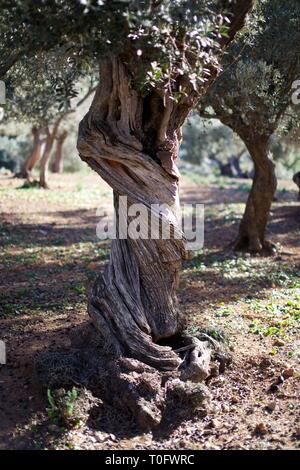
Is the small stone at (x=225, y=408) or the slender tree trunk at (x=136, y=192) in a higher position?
the slender tree trunk at (x=136, y=192)

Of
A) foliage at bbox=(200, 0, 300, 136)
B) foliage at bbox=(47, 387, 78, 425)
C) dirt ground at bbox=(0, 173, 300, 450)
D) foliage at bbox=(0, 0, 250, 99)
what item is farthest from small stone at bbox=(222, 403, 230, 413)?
foliage at bbox=(200, 0, 300, 136)

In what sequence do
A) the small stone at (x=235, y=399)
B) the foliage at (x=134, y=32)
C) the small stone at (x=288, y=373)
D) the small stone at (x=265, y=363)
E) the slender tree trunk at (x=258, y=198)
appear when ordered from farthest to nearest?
1. the slender tree trunk at (x=258, y=198)
2. the small stone at (x=265, y=363)
3. the small stone at (x=288, y=373)
4. the small stone at (x=235, y=399)
5. the foliage at (x=134, y=32)

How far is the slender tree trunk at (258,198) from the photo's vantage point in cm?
1252

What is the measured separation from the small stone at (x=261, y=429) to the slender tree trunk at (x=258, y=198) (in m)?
7.53

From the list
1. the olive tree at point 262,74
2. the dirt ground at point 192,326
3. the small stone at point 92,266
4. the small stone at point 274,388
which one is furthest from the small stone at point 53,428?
the small stone at point 92,266

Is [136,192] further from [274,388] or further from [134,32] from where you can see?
[274,388]

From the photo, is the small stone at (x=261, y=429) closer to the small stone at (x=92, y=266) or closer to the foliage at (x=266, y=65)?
the foliage at (x=266, y=65)

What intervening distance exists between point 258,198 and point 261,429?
7.87 m

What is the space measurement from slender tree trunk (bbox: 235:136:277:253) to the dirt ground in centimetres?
Result: 47

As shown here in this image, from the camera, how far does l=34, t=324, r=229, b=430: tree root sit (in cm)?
589

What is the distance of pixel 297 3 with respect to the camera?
968 centimetres

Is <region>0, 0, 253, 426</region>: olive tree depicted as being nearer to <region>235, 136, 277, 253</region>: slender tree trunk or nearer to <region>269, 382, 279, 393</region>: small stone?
<region>269, 382, 279, 393</region>: small stone
